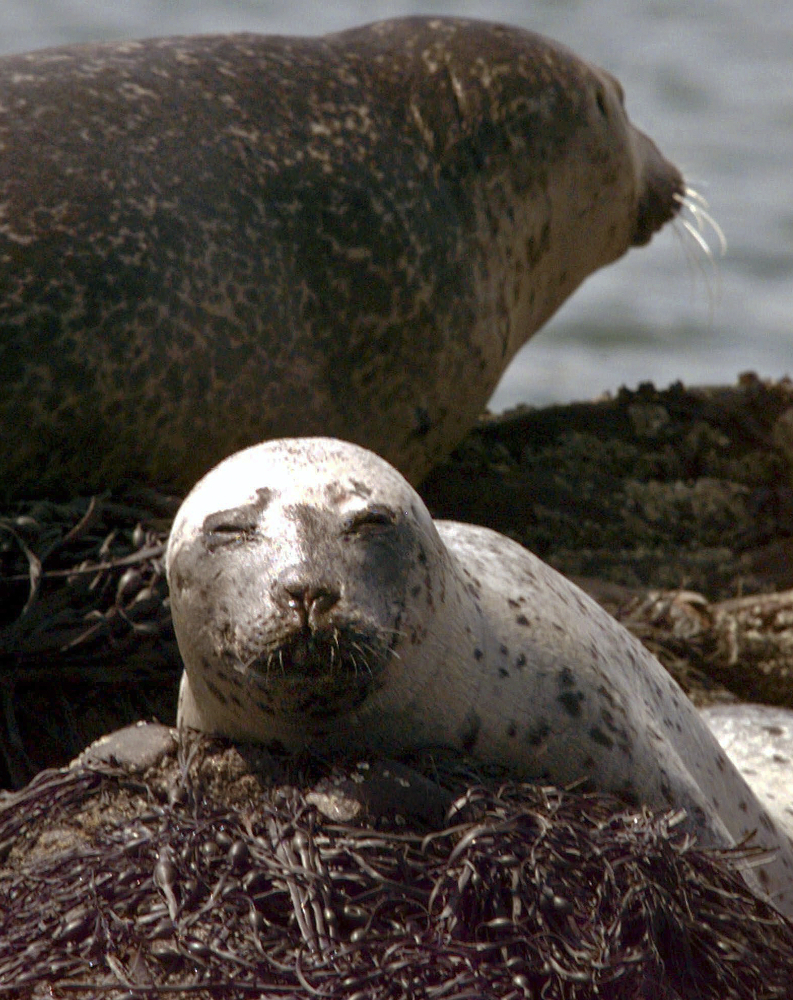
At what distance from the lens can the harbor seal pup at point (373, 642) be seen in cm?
291

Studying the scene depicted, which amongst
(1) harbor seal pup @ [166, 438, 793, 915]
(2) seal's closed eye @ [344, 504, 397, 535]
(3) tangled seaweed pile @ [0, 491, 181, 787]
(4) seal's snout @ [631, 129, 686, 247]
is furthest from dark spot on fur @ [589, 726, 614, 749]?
(4) seal's snout @ [631, 129, 686, 247]

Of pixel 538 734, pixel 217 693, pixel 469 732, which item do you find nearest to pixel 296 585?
pixel 217 693

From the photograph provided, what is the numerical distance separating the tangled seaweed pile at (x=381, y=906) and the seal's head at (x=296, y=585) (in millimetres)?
181

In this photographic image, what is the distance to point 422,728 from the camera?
3100 millimetres

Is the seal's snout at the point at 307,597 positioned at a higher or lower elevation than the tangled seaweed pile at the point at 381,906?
higher

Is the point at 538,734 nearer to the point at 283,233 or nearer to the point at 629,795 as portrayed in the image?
the point at 629,795

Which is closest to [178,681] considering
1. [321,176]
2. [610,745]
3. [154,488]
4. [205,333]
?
[154,488]

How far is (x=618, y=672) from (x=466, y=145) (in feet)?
9.19

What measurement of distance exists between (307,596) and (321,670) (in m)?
0.13

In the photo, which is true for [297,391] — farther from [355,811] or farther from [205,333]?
[355,811]

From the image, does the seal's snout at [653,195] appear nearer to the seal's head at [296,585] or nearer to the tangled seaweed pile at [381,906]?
the seal's head at [296,585]

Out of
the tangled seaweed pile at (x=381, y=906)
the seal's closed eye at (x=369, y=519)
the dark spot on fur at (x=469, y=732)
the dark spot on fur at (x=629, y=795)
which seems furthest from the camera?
the dark spot on fur at (x=629, y=795)

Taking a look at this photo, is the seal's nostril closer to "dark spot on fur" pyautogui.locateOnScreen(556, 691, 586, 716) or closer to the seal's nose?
the seal's nose

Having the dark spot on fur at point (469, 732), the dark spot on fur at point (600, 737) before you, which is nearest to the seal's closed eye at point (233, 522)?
the dark spot on fur at point (469, 732)
